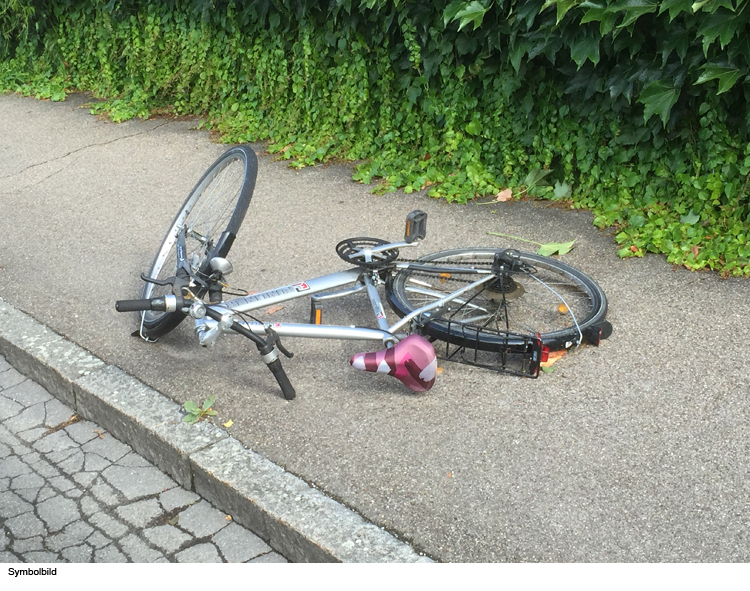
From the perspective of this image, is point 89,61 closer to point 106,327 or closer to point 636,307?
point 106,327

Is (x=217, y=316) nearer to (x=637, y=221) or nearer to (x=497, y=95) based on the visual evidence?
(x=637, y=221)

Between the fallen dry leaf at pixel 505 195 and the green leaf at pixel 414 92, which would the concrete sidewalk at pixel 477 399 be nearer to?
the fallen dry leaf at pixel 505 195

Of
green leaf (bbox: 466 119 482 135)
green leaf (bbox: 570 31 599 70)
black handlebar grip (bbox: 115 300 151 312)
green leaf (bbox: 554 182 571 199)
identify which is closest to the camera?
black handlebar grip (bbox: 115 300 151 312)

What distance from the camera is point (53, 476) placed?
145 inches

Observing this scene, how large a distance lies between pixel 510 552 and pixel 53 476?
6.81ft

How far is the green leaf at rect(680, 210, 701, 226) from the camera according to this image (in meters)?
4.95

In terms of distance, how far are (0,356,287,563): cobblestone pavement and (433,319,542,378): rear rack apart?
4.39ft

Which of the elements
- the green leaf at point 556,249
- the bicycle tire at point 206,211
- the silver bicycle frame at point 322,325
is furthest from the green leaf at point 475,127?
the silver bicycle frame at point 322,325

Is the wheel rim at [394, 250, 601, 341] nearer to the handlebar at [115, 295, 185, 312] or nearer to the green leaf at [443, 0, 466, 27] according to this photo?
the handlebar at [115, 295, 185, 312]

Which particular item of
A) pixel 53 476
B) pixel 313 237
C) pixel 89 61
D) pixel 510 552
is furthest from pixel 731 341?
pixel 89 61

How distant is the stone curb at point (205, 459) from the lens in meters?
2.99

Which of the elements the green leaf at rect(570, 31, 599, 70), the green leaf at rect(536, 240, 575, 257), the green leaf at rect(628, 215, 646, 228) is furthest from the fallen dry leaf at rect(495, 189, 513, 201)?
the green leaf at rect(570, 31, 599, 70)

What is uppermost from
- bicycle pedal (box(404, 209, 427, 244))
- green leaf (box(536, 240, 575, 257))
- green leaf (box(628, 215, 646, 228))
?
bicycle pedal (box(404, 209, 427, 244))

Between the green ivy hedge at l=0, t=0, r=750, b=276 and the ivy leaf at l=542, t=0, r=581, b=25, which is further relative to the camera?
the green ivy hedge at l=0, t=0, r=750, b=276
